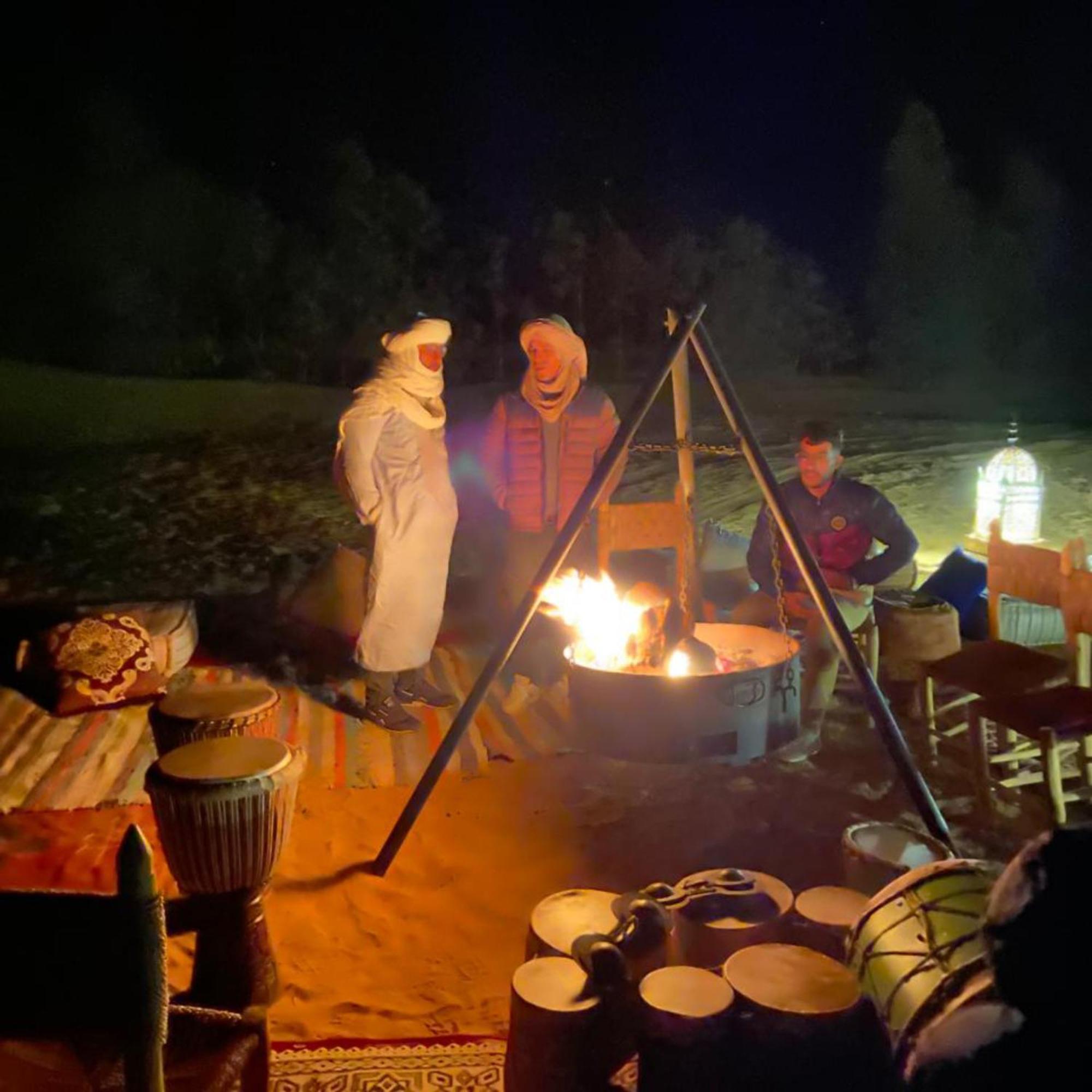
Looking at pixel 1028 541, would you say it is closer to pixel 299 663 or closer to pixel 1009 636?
pixel 1009 636

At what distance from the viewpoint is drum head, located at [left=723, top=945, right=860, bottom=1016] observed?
2.55m

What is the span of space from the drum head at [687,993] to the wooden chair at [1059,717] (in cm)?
231

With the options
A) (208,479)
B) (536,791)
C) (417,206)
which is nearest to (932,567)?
(536,791)

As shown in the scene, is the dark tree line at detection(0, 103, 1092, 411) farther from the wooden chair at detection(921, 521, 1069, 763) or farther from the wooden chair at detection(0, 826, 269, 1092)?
the wooden chair at detection(0, 826, 269, 1092)

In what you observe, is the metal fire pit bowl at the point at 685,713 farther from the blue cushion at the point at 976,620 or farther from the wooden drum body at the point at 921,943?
the blue cushion at the point at 976,620

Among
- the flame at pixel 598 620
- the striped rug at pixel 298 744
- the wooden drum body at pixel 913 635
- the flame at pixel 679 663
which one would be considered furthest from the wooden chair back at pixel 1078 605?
the striped rug at pixel 298 744

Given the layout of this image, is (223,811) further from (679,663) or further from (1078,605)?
(1078,605)

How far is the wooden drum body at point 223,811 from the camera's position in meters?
3.46

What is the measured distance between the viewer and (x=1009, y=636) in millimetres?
6668

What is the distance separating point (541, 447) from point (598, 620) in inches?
69.9

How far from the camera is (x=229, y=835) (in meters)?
3.51

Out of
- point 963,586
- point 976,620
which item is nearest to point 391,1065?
point 976,620

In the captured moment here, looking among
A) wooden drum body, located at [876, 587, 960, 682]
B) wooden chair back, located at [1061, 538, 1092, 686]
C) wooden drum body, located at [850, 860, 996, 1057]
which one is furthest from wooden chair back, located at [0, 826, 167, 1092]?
wooden drum body, located at [876, 587, 960, 682]

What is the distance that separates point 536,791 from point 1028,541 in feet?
20.1
